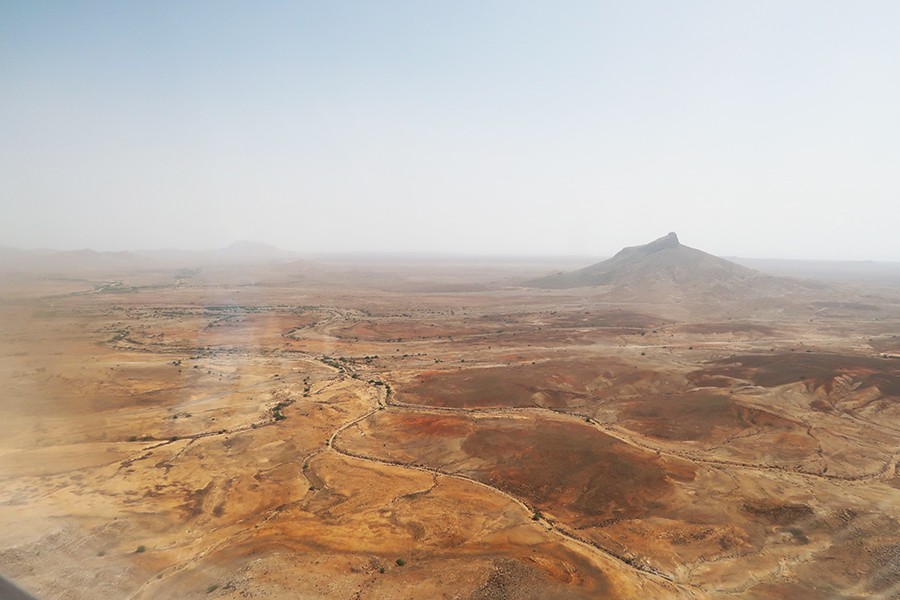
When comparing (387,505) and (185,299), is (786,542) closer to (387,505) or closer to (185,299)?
(387,505)

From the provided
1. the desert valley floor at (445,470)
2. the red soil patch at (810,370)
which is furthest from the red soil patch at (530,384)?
the red soil patch at (810,370)

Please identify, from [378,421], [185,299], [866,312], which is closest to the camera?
[378,421]

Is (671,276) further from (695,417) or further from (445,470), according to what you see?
(445,470)

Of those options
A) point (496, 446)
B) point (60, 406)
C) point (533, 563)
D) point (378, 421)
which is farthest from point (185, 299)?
point (533, 563)

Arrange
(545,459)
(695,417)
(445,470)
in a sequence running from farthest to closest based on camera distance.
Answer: (695,417) < (545,459) < (445,470)

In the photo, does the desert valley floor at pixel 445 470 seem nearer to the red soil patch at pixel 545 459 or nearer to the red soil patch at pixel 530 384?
the red soil patch at pixel 545 459

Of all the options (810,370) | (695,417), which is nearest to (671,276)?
(810,370)

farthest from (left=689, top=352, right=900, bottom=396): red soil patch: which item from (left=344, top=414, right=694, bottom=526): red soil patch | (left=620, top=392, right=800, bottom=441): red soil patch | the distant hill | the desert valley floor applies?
the distant hill
